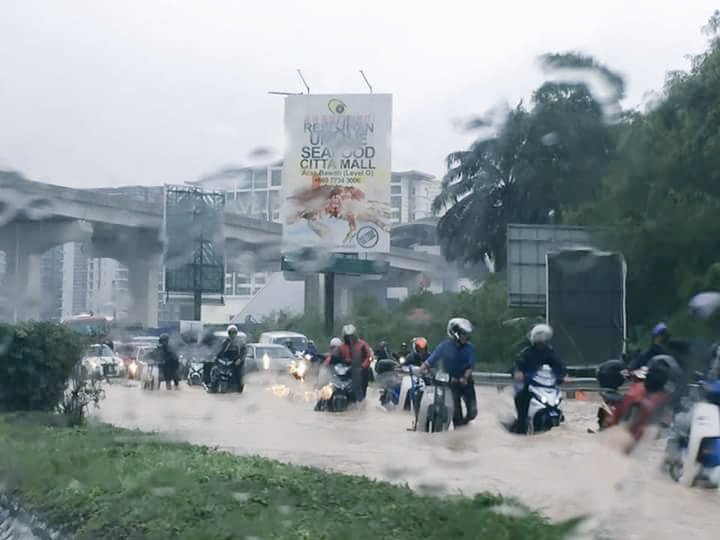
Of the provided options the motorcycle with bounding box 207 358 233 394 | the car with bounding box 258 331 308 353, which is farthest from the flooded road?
the car with bounding box 258 331 308 353

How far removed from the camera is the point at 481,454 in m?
12.2

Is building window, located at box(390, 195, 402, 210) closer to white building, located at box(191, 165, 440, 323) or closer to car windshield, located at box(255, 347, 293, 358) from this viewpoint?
white building, located at box(191, 165, 440, 323)

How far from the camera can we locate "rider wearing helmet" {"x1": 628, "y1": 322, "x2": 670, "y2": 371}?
1259 cm

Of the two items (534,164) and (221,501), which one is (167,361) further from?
(221,501)

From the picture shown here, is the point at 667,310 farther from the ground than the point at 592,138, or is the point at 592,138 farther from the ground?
the point at 592,138

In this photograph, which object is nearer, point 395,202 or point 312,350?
point 395,202

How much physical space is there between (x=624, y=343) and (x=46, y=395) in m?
11.8

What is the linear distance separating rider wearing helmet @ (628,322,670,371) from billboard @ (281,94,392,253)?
316 inches

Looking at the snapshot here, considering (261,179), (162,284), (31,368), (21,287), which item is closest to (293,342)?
(261,179)

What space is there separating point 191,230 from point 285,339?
15.9 m

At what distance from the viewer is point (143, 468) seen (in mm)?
8781

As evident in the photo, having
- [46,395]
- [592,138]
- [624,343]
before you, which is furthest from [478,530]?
[624,343]

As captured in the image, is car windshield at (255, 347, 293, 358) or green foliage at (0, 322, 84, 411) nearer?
green foliage at (0, 322, 84, 411)

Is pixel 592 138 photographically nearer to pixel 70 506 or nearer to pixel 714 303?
pixel 714 303
